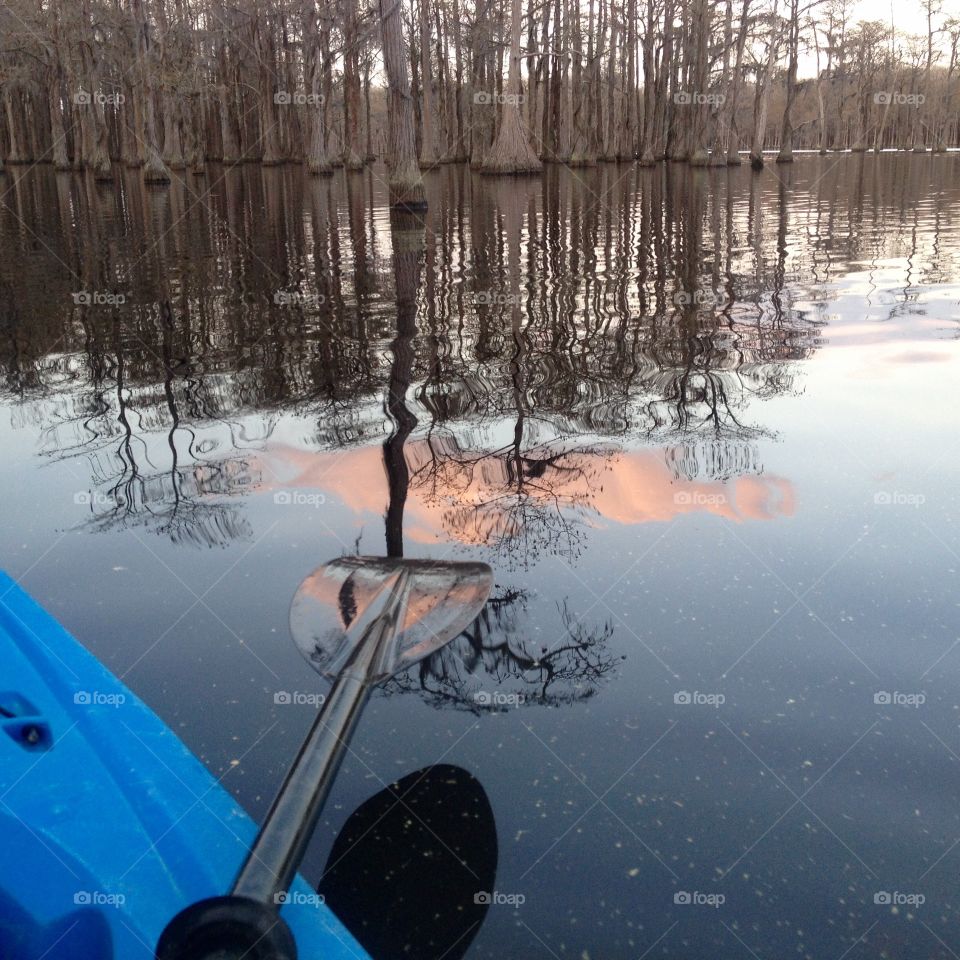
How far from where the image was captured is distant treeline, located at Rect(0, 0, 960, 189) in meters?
35.5

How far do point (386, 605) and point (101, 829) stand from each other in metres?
1.25

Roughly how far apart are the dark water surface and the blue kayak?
330 millimetres

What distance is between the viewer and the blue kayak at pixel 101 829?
170cm

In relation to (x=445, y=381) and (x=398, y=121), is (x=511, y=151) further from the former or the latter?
(x=445, y=381)

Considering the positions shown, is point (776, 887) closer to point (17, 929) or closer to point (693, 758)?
point (693, 758)

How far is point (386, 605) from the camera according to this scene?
9.95 ft

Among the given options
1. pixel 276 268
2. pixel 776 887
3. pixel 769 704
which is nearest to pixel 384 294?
pixel 276 268

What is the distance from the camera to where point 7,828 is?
177cm

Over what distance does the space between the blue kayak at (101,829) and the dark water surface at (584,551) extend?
1.08 feet

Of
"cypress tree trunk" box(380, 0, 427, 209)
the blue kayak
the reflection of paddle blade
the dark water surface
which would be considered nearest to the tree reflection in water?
the dark water surface

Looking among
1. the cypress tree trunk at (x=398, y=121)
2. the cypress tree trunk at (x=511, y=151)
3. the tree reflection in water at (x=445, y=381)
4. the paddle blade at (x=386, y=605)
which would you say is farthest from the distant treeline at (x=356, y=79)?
the paddle blade at (x=386, y=605)

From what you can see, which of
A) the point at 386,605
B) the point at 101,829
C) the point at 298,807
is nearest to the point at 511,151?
the point at 386,605

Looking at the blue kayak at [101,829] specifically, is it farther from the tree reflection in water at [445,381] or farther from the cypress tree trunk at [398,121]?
the cypress tree trunk at [398,121]

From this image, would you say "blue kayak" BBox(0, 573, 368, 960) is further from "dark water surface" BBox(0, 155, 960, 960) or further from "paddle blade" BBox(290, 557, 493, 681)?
"paddle blade" BBox(290, 557, 493, 681)
